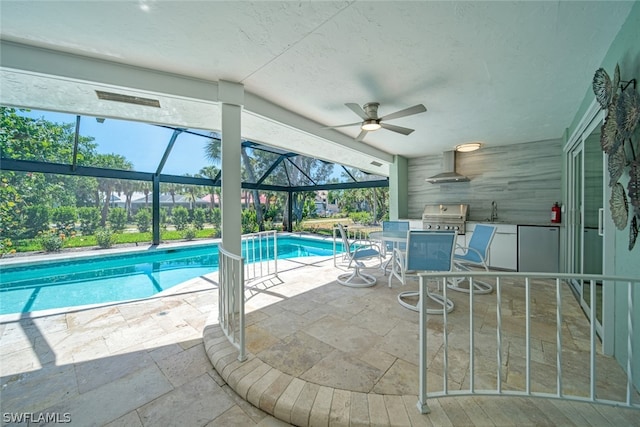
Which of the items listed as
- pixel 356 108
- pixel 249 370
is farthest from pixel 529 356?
pixel 356 108

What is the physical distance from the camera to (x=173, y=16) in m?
1.73

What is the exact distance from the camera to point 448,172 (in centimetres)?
561

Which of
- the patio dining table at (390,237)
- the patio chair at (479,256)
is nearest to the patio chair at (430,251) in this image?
the patio dining table at (390,237)

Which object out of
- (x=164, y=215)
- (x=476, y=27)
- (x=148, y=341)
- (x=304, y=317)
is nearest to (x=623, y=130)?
(x=476, y=27)

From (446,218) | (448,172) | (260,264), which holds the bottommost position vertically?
(260,264)

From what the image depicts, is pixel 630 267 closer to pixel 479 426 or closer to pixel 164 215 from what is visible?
pixel 479 426

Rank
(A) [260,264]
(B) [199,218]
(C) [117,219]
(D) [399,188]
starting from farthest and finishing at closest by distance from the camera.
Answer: (B) [199,218] < (C) [117,219] < (D) [399,188] < (A) [260,264]

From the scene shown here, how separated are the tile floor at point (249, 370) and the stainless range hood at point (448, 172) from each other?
3.44 meters

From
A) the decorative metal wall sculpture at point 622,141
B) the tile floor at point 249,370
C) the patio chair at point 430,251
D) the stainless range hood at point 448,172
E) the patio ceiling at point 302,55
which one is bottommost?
the tile floor at point 249,370

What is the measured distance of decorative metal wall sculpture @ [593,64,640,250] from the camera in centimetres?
138

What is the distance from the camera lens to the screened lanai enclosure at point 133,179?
563cm

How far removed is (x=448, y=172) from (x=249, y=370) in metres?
5.75

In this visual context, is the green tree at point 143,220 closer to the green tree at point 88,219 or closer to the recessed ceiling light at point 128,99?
the green tree at point 88,219

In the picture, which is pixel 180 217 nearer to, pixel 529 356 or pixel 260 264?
pixel 260 264
